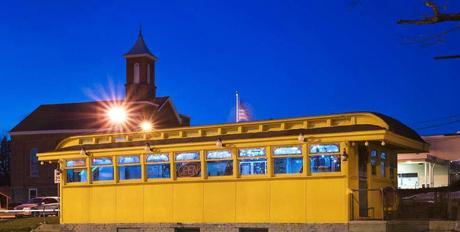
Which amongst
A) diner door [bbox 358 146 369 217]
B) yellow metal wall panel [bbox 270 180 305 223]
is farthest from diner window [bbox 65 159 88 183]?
diner door [bbox 358 146 369 217]

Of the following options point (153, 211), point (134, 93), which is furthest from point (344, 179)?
point (134, 93)

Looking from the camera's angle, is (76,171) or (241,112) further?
(241,112)

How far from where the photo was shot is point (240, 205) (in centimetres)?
1934

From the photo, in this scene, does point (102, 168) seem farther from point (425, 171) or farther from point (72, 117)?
point (72, 117)

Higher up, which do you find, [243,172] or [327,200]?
[243,172]

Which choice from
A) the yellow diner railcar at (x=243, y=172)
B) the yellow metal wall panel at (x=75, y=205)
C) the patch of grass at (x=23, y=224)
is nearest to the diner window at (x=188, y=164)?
the yellow diner railcar at (x=243, y=172)

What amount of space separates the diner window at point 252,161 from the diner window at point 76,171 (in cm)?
619

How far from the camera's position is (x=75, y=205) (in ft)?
75.4

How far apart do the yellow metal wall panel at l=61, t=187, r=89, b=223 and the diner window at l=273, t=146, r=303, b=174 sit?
7.21m

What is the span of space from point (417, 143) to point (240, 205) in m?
5.41

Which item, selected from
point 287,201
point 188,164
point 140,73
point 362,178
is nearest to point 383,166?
point 362,178

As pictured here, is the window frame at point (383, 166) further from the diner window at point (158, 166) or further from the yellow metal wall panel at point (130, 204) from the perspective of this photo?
the yellow metal wall panel at point (130, 204)

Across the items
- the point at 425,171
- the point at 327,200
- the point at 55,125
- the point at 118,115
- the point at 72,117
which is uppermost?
the point at 72,117

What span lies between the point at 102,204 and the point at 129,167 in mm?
1638
